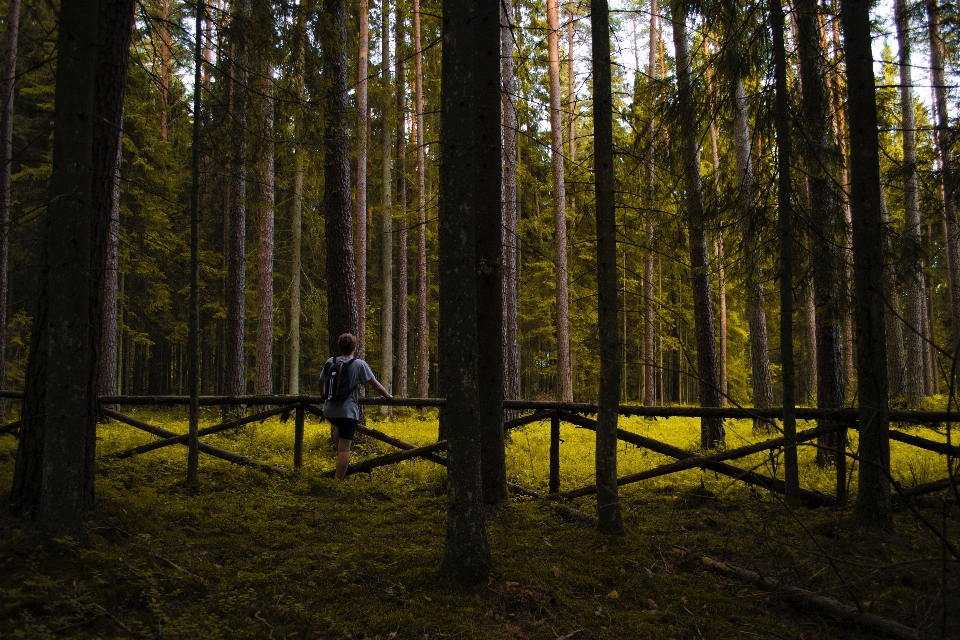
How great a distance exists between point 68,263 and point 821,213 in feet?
27.4

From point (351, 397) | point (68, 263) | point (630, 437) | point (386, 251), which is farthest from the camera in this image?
point (386, 251)

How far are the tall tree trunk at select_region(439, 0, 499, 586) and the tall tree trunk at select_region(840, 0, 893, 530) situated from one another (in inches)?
153

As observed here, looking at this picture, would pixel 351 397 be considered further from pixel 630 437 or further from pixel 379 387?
pixel 630 437

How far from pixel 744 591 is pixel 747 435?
30.7 ft

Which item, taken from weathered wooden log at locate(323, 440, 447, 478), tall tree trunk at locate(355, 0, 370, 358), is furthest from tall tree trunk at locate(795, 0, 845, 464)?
tall tree trunk at locate(355, 0, 370, 358)

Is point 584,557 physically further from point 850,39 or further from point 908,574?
point 850,39

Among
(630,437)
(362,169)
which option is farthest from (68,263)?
(362,169)

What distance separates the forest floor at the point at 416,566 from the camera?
3.88 metres

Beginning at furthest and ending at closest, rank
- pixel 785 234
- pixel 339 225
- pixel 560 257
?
pixel 560 257, pixel 339 225, pixel 785 234

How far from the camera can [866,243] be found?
5.67 m

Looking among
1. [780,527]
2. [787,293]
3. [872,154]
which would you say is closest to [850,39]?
[872,154]

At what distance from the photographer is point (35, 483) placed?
16.5 feet

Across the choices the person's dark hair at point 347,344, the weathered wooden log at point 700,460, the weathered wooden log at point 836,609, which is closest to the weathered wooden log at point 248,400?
the person's dark hair at point 347,344

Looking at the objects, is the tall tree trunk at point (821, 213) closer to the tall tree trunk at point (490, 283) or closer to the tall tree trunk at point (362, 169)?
the tall tree trunk at point (490, 283)
